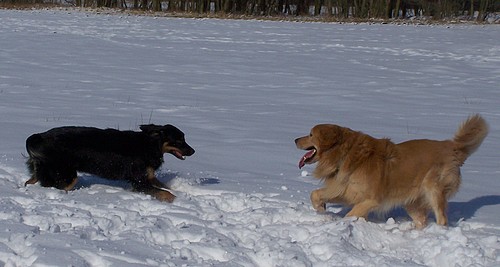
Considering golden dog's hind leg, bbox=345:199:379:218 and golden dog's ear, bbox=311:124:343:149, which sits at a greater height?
golden dog's ear, bbox=311:124:343:149

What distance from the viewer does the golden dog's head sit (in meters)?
5.75

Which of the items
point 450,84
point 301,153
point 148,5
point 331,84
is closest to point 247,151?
point 301,153

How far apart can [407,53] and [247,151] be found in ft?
46.3

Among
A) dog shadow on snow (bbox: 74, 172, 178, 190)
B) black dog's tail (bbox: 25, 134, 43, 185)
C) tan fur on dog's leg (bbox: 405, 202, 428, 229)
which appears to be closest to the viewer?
tan fur on dog's leg (bbox: 405, 202, 428, 229)

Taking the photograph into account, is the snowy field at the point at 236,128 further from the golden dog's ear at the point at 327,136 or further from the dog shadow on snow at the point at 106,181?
the golden dog's ear at the point at 327,136

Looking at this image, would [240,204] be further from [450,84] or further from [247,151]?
[450,84]

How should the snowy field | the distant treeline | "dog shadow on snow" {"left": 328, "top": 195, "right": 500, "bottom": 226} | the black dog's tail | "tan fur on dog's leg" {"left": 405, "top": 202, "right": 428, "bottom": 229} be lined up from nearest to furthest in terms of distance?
the snowy field, "tan fur on dog's leg" {"left": 405, "top": 202, "right": 428, "bottom": 229}, "dog shadow on snow" {"left": 328, "top": 195, "right": 500, "bottom": 226}, the black dog's tail, the distant treeline

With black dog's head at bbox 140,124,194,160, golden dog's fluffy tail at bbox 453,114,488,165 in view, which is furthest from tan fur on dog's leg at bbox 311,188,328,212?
black dog's head at bbox 140,124,194,160

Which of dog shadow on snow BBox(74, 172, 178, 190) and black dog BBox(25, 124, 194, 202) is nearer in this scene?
black dog BBox(25, 124, 194, 202)

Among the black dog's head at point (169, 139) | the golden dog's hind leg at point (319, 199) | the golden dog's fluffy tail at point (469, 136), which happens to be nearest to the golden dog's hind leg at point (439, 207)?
the golden dog's fluffy tail at point (469, 136)

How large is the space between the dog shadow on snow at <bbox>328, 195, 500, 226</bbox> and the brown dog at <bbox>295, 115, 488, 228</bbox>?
0.80 ft

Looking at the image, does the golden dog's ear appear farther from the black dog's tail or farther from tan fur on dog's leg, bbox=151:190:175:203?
the black dog's tail

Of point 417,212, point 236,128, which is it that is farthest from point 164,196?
point 236,128

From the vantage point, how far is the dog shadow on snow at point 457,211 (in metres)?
5.93
